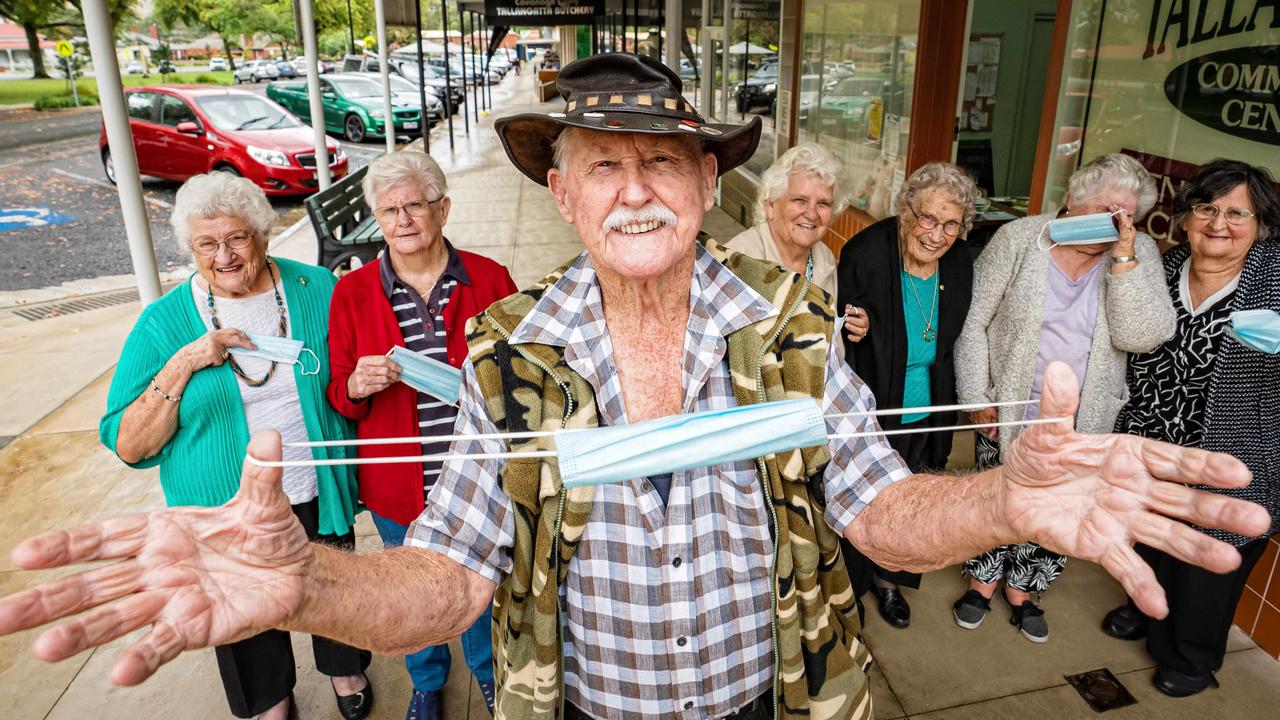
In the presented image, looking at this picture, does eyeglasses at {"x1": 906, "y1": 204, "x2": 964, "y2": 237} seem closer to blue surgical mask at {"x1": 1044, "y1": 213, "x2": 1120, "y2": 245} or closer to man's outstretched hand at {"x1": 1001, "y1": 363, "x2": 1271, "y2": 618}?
blue surgical mask at {"x1": 1044, "y1": 213, "x2": 1120, "y2": 245}

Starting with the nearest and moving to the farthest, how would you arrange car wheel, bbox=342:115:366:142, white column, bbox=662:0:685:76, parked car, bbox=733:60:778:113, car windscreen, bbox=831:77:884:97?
car windscreen, bbox=831:77:884:97 → parked car, bbox=733:60:778:113 → white column, bbox=662:0:685:76 → car wheel, bbox=342:115:366:142

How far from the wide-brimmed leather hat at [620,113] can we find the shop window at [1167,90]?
2.58 metres

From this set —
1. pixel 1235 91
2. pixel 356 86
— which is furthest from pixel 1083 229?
pixel 356 86

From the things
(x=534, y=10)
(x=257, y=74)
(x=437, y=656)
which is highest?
(x=534, y=10)

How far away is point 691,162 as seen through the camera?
1591 millimetres

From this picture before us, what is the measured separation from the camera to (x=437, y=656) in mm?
2777

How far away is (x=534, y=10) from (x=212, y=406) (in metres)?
12.8

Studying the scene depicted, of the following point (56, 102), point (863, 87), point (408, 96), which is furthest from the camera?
point (56, 102)

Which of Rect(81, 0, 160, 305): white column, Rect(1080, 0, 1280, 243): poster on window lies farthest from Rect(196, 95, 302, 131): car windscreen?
Rect(1080, 0, 1280, 243): poster on window

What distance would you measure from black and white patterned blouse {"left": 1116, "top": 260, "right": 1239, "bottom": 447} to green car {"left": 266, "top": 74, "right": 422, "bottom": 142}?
1702cm

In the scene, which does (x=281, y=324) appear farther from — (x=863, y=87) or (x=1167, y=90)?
(x=863, y=87)

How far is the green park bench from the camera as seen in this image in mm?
5309

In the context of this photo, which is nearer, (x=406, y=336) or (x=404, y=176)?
(x=406, y=336)

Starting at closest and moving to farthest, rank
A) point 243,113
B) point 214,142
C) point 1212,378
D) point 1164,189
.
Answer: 1. point 1212,378
2. point 1164,189
3. point 214,142
4. point 243,113
